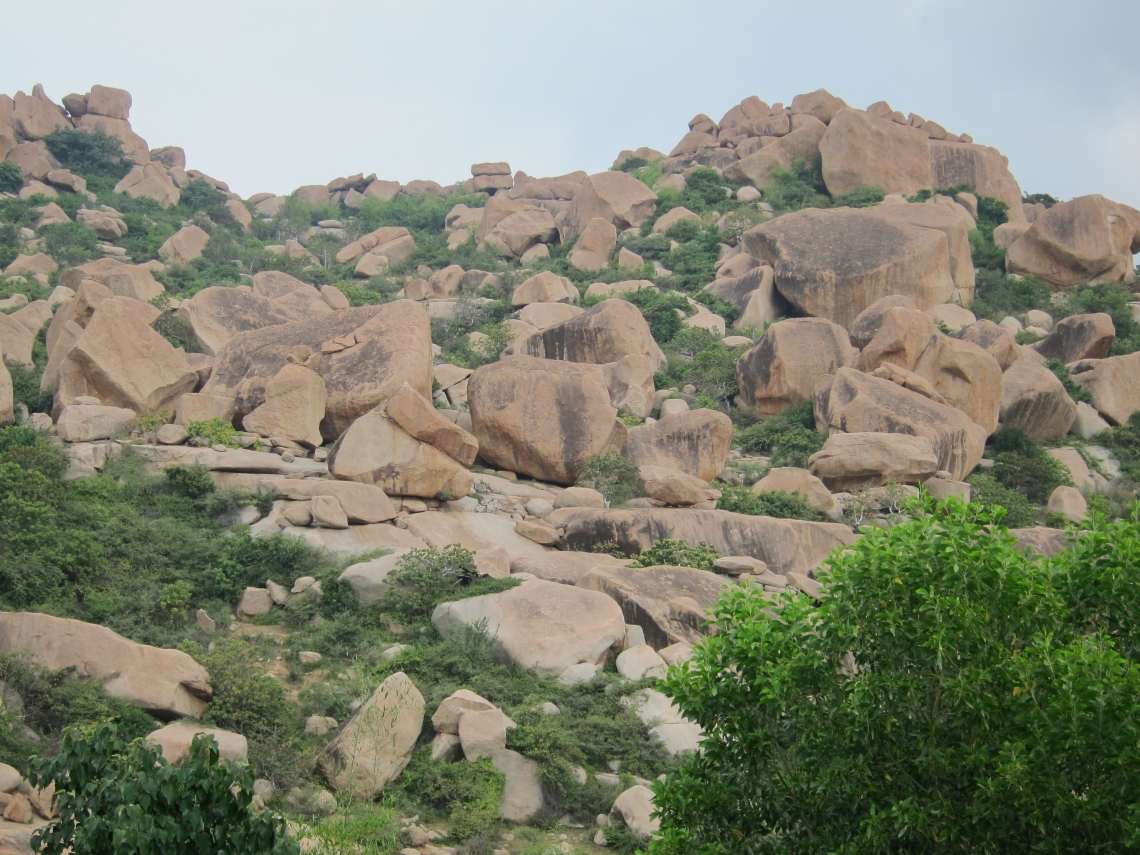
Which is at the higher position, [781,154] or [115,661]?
[781,154]

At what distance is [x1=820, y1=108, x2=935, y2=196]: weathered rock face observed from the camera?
158 feet

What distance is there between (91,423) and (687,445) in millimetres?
12988

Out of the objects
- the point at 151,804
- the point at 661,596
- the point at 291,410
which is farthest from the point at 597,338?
the point at 151,804

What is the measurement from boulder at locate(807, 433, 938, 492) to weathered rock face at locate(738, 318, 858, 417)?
499 cm

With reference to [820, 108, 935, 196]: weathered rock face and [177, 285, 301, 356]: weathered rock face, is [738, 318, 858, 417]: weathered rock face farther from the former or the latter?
[820, 108, 935, 196]: weathered rock face

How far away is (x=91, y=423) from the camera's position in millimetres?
19391

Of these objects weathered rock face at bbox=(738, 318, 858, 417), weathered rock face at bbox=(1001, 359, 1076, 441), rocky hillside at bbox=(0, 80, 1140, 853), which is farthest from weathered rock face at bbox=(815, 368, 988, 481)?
weathered rock face at bbox=(1001, 359, 1076, 441)

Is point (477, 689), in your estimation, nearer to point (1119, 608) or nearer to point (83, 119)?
point (1119, 608)

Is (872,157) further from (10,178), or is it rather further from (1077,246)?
(10,178)

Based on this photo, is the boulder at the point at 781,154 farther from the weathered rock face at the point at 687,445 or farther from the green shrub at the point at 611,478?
the green shrub at the point at 611,478

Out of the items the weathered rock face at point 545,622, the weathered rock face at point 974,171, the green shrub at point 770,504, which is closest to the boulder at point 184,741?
the weathered rock face at point 545,622

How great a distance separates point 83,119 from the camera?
181 feet

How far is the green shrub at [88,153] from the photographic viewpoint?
2016 inches

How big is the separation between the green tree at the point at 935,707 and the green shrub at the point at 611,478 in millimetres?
14977
